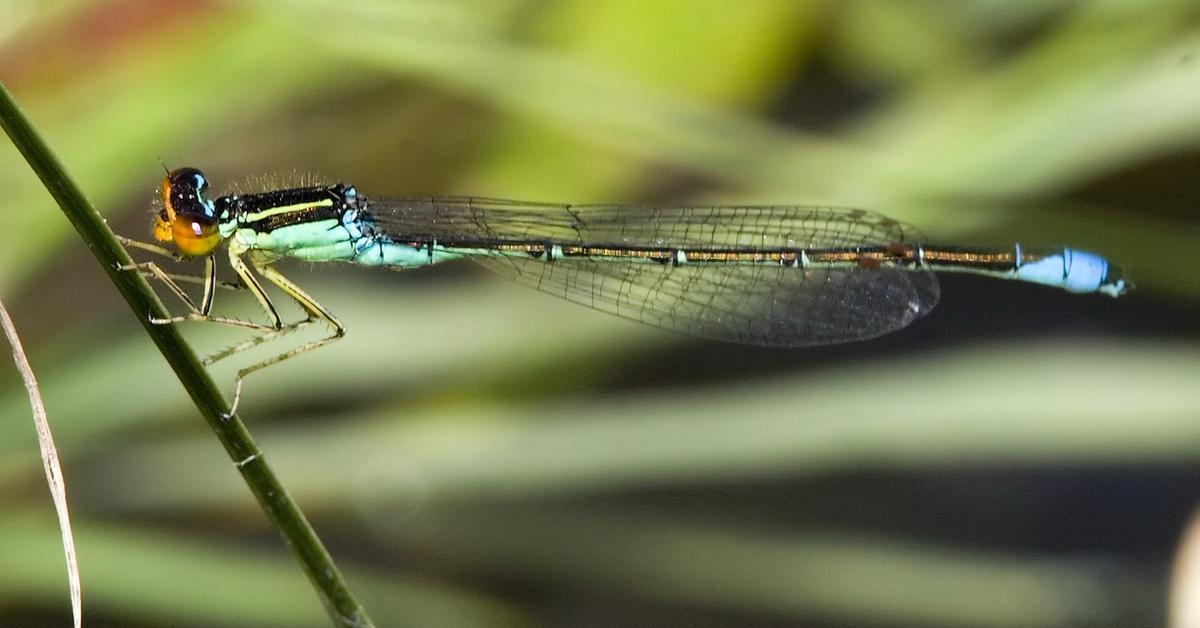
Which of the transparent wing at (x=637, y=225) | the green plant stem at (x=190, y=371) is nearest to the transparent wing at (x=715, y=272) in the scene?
the transparent wing at (x=637, y=225)

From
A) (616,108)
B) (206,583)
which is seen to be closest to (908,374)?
(616,108)

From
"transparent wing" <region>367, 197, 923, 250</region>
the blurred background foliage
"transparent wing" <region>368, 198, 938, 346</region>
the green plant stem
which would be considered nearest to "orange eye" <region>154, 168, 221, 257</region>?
"transparent wing" <region>367, 197, 923, 250</region>

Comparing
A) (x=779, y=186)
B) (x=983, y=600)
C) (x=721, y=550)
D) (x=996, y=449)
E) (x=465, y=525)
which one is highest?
(x=779, y=186)

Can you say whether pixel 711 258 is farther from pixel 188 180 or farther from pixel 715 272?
pixel 188 180

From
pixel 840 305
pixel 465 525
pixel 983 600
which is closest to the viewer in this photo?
pixel 840 305

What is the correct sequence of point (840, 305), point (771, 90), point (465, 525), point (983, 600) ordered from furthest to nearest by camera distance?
1. point (771, 90)
2. point (465, 525)
3. point (983, 600)
4. point (840, 305)

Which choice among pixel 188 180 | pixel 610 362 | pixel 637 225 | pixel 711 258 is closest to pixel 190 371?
pixel 188 180

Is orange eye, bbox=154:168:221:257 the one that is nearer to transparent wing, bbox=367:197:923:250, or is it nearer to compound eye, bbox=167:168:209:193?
compound eye, bbox=167:168:209:193

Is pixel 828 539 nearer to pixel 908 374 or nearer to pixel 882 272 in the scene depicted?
pixel 908 374
